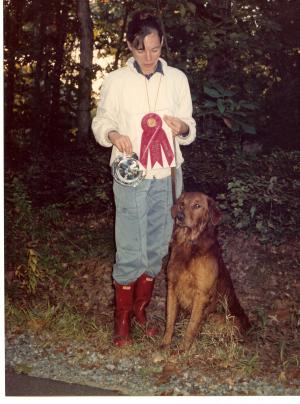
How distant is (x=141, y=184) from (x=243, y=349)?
1293 mm

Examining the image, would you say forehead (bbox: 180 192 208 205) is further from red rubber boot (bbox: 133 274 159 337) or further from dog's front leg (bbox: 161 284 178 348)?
red rubber boot (bbox: 133 274 159 337)

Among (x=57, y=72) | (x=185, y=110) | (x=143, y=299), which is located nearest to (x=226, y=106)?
(x=185, y=110)

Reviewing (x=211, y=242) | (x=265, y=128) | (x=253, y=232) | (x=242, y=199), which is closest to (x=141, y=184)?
(x=211, y=242)

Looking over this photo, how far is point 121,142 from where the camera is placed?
311 centimetres

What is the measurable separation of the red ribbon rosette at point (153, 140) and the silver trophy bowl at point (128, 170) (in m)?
0.06

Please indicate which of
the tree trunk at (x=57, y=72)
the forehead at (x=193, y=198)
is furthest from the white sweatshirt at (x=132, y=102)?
the tree trunk at (x=57, y=72)

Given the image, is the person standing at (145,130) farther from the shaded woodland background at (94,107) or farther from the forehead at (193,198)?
the shaded woodland background at (94,107)

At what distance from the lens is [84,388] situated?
10.6 feet

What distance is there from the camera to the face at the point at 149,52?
10.3 ft

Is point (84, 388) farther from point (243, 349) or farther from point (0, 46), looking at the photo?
point (0, 46)

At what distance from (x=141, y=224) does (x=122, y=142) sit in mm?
583

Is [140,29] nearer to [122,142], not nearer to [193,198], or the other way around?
[122,142]

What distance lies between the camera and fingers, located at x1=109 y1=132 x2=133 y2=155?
312cm
